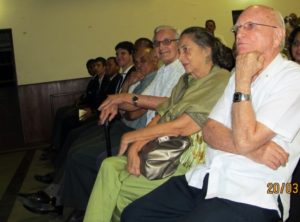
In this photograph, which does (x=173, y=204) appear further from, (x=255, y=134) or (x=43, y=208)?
(x=43, y=208)

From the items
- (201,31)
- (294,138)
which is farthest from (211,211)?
(201,31)

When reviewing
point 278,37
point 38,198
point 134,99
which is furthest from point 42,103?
point 278,37

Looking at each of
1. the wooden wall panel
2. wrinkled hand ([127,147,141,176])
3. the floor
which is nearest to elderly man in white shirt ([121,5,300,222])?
wrinkled hand ([127,147,141,176])

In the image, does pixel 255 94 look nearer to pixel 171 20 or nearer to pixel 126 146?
pixel 126 146

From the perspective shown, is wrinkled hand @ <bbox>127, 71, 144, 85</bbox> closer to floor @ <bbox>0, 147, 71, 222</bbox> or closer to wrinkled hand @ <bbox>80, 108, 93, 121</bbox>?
wrinkled hand @ <bbox>80, 108, 93, 121</bbox>

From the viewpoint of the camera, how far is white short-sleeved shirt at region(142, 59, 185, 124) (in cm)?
251

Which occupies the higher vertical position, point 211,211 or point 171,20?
point 171,20

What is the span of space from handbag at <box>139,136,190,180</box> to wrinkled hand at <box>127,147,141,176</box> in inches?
1.9

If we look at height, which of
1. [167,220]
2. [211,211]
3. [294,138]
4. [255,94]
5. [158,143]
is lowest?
[167,220]

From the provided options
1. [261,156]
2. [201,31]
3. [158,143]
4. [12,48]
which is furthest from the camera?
[12,48]

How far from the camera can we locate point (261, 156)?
4.65 feet

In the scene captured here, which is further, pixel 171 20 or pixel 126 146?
pixel 171 20

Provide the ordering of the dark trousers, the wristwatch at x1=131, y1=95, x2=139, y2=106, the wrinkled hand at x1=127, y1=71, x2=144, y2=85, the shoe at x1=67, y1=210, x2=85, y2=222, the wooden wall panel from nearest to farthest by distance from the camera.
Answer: the dark trousers < the wristwatch at x1=131, y1=95, x2=139, y2=106 < the shoe at x1=67, y1=210, x2=85, y2=222 < the wrinkled hand at x1=127, y1=71, x2=144, y2=85 < the wooden wall panel

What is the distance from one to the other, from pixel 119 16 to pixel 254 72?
5.31 metres
